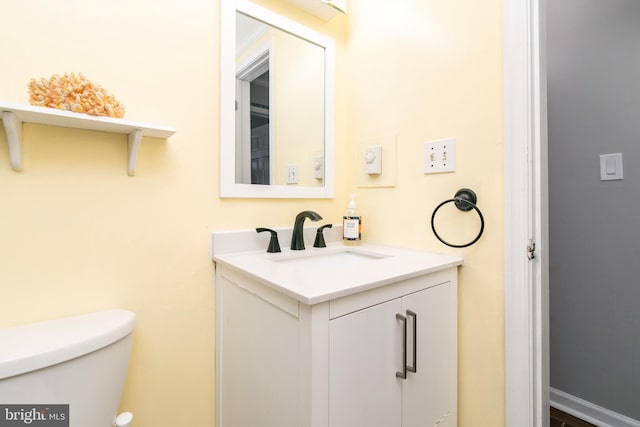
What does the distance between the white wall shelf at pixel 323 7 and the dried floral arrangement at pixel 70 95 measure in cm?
85

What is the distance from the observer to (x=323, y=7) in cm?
122

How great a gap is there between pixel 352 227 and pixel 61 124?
98cm

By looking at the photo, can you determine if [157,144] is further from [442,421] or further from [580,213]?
[580,213]

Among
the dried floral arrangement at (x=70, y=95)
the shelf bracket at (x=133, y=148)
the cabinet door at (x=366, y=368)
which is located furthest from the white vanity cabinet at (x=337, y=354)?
the dried floral arrangement at (x=70, y=95)

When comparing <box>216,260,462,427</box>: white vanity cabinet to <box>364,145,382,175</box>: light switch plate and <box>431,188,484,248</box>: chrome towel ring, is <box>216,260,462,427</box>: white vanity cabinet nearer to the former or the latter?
<box>431,188,484,248</box>: chrome towel ring

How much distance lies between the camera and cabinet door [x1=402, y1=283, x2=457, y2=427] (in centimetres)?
79

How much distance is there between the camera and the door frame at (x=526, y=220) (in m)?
0.83

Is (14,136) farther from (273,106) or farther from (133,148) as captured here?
(273,106)

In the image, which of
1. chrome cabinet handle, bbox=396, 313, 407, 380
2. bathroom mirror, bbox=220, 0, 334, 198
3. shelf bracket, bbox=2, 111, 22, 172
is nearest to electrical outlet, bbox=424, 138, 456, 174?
bathroom mirror, bbox=220, 0, 334, 198

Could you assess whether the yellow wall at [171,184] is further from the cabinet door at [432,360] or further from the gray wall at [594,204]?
the gray wall at [594,204]

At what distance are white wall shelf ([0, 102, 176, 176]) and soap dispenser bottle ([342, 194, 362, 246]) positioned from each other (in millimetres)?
723

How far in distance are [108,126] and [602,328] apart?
2.10 meters

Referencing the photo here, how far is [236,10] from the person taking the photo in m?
1.05

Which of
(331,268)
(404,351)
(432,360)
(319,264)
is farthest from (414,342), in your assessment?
(319,264)
